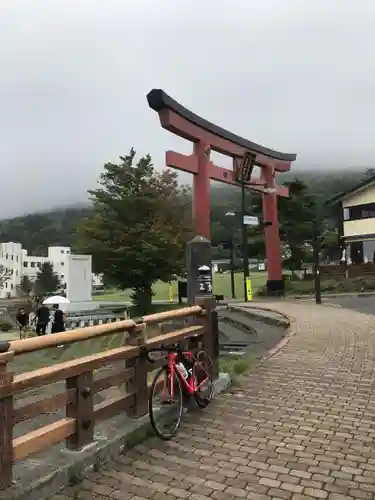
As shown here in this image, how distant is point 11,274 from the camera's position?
8219cm

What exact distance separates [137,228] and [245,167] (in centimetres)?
701

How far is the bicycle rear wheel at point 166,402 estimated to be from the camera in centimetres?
473

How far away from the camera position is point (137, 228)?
2419 cm

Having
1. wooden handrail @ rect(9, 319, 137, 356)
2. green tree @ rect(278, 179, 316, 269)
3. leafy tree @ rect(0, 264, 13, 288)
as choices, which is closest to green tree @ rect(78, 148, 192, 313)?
green tree @ rect(278, 179, 316, 269)

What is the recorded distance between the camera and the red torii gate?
20672mm

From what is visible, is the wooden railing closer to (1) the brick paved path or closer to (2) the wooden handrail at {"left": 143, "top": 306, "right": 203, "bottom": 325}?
(2) the wooden handrail at {"left": 143, "top": 306, "right": 203, "bottom": 325}

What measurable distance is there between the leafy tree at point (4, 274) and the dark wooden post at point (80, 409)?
77.2 meters

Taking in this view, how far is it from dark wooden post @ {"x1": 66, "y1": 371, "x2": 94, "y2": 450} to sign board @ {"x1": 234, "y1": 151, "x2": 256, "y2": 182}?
23.6 m

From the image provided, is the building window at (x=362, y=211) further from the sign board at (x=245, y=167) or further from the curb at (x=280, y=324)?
the curb at (x=280, y=324)

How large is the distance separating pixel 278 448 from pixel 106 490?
1.69m

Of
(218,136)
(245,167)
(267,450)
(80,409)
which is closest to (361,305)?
(245,167)

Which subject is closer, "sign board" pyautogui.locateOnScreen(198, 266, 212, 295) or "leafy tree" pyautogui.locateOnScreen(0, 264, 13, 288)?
"sign board" pyautogui.locateOnScreen(198, 266, 212, 295)

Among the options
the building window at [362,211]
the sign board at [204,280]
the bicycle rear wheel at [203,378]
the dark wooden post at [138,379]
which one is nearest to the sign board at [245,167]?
the building window at [362,211]

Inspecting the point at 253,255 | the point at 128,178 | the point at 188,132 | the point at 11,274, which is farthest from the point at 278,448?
the point at 11,274
